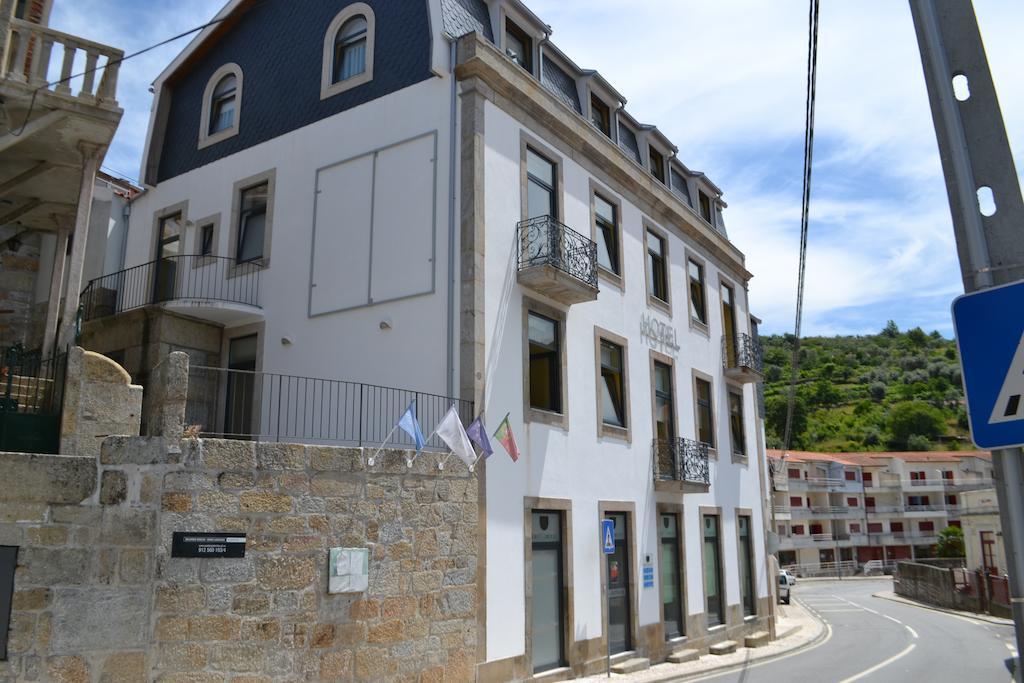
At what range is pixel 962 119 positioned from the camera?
381 centimetres

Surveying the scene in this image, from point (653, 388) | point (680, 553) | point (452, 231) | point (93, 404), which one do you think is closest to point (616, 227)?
point (653, 388)

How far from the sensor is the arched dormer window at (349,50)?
640 inches

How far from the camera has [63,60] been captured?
471 inches

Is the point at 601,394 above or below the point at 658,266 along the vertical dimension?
below

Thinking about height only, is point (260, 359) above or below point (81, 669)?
above

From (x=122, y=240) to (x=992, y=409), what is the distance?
2059 cm

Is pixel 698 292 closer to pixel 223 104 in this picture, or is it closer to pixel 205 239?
pixel 205 239

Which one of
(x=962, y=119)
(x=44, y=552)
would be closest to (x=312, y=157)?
(x=44, y=552)

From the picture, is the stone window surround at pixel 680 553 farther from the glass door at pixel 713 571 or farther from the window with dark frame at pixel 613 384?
the window with dark frame at pixel 613 384

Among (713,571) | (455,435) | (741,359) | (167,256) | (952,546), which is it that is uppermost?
(167,256)

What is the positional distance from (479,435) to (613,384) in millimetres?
5758

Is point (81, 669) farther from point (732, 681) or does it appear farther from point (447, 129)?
point (732, 681)

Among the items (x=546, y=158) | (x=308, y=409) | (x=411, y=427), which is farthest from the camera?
(x=546, y=158)

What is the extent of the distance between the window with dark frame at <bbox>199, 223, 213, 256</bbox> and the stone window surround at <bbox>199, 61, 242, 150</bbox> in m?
2.04
